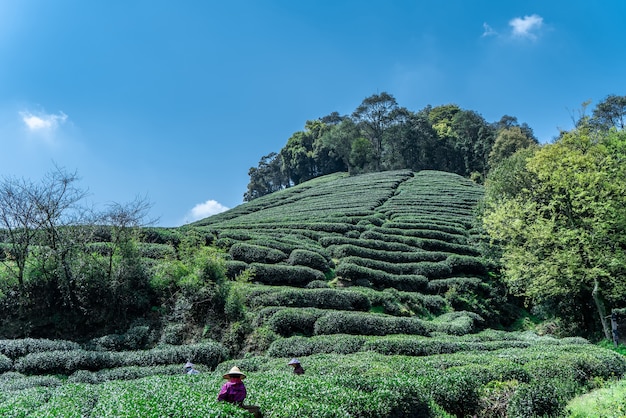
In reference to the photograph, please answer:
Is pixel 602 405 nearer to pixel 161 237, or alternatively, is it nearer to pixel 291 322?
pixel 291 322

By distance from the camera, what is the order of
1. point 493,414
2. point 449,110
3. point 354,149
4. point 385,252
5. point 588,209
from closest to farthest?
point 493,414, point 588,209, point 385,252, point 354,149, point 449,110

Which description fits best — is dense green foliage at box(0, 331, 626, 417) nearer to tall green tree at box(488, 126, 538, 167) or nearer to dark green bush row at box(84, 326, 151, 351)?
dark green bush row at box(84, 326, 151, 351)

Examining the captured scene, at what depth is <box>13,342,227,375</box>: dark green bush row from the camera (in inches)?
587

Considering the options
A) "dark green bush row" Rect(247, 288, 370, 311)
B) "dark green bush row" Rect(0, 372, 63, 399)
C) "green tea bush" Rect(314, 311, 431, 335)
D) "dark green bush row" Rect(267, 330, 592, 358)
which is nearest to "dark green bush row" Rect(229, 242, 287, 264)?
"dark green bush row" Rect(247, 288, 370, 311)

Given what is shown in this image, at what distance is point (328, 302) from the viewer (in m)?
22.6

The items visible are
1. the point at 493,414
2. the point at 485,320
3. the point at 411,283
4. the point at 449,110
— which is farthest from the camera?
the point at 449,110

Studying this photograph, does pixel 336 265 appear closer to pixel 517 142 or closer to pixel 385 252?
pixel 385 252

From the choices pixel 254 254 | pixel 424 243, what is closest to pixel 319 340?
pixel 254 254

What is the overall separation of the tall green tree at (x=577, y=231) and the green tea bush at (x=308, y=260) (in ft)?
38.1

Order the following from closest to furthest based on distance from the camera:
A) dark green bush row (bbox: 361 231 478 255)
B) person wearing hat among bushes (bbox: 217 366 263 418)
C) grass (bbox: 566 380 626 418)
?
person wearing hat among bushes (bbox: 217 366 263 418), grass (bbox: 566 380 626 418), dark green bush row (bbox: 361 231 478 255)

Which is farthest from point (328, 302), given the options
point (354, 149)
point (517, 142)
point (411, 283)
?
point (354, 149)

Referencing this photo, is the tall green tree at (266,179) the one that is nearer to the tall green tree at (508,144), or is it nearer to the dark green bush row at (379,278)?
the tall green tree at (508,144)

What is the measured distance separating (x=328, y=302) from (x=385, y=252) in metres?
11.8

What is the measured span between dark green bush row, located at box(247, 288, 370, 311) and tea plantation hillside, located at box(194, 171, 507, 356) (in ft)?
0.18
